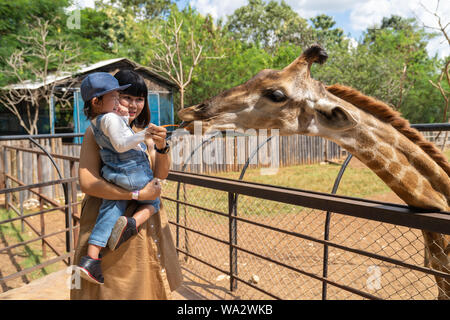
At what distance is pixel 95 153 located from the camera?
1541 mm

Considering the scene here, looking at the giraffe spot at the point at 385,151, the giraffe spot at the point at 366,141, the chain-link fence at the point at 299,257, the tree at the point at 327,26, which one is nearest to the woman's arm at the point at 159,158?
the chain-link fence at the point at 299,257

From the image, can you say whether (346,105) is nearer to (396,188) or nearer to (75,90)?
(396,188)

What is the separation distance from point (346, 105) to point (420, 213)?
737 mm

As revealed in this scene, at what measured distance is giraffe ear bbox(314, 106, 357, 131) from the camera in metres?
1.81

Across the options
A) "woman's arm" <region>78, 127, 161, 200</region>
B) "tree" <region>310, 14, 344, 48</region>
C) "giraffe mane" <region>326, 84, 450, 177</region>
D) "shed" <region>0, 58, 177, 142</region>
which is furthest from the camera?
"tree" <region>310, 14, 344, 48</region>

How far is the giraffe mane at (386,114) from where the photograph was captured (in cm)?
207

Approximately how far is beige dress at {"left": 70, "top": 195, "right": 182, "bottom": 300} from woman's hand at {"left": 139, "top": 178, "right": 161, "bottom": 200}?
117 mm

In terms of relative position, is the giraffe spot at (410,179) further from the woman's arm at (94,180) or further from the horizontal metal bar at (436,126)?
the woman's arm at (94,180)

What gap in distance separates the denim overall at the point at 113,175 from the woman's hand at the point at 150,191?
2 cm

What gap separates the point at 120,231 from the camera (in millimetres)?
1476

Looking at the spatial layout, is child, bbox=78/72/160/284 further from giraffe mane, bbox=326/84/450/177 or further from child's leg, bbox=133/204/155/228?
giraffe mane, bbox=326/84/450/177

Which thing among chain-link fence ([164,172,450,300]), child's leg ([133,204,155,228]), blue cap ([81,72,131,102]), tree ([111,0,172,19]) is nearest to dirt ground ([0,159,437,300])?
chain-link fence ([164,172,450,300])
